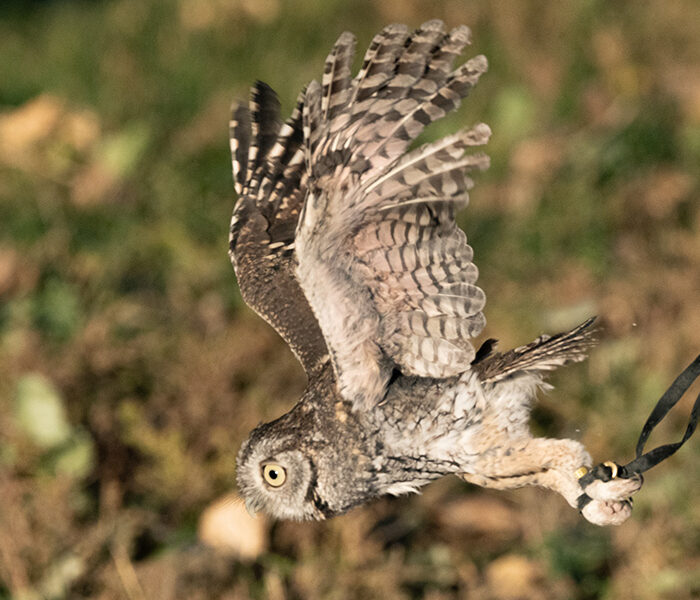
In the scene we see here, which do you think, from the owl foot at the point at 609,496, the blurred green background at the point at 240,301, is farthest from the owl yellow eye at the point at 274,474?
the owl foot at the point at 609,496

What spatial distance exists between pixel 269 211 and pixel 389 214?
2.54 ft

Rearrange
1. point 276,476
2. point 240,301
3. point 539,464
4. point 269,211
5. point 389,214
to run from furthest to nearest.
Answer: point 240,301 → point 269,211 → point 276,476 → point 539,464 → point 389,214

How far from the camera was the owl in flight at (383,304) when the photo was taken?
2.55m

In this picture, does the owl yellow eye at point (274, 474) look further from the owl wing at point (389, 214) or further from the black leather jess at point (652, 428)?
the black leather jess at point (652, 428)

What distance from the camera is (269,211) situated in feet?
11.0

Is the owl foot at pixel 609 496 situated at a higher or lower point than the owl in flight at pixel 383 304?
lower

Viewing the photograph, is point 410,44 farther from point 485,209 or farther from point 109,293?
point 485,209

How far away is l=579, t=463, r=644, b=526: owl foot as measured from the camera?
2.76 metres

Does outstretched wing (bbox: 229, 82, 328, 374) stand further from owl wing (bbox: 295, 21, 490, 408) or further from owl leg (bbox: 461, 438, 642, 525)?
owl leg (bbox: 461, 438, 642, 525)

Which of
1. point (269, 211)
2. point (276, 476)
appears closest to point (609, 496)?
point (276, 476)

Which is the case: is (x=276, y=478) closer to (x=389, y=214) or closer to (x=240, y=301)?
(x=389, y=214)

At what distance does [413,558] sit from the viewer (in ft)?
13.2

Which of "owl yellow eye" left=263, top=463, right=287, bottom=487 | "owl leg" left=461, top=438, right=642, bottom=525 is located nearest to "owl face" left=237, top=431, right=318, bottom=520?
"owl yellow eye" left=263, top=463, right=287, bottom=487

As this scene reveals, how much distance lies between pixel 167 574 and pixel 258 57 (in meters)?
4.87
